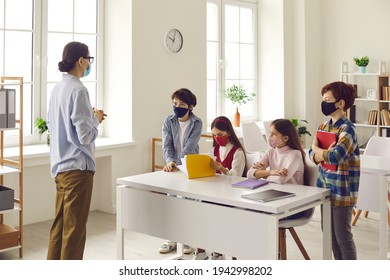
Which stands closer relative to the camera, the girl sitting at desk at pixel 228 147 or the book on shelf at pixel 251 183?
the book on shelf at pixel 251 183

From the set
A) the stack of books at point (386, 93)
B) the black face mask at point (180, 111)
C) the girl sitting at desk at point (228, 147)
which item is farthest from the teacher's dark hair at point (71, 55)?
the stack of books at point (386, 93)

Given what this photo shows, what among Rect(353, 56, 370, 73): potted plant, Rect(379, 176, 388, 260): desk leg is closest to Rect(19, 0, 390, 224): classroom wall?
Rect(353, 56, 370, 73): potted plant

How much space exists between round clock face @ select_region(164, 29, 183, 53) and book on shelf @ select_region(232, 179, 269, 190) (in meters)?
3.05

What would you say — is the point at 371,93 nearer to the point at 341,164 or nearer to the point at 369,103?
the point at 369,103

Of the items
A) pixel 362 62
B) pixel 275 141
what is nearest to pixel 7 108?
pixel 275 141

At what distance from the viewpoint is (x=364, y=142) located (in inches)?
309

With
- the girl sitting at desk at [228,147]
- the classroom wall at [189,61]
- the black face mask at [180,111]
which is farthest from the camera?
the classroom wall at [189,61]

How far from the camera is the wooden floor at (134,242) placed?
4445 millimetres

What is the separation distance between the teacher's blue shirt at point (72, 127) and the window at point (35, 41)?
220 centimetres

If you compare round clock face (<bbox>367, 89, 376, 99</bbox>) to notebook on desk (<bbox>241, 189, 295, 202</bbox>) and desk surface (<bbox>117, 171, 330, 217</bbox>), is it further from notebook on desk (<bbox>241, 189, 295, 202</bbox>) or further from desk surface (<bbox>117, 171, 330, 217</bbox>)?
notebook on desk (<bbox>241, 189, 295, 202</bbox>)

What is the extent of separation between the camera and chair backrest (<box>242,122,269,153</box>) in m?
6.56

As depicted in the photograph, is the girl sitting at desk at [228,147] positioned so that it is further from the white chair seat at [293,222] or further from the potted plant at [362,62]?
the potted plant at [362,62]
